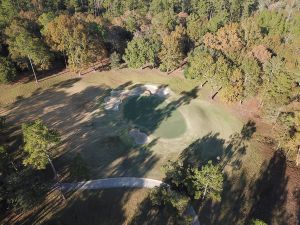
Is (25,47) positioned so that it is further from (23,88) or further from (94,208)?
(94,208)

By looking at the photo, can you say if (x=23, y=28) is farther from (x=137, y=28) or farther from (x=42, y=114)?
(x=137, y=28)

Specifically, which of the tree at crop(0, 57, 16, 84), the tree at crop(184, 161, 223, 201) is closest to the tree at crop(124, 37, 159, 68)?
the tree at crop(0, 57, 16, 84)

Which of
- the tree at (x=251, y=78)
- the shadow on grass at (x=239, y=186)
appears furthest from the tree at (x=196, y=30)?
the shadow on grass at (x=239, y=186)

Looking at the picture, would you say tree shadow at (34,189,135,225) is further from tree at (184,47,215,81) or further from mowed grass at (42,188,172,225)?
tree at (184,47,215,81)

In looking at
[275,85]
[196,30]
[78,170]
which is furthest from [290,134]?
[196,30]

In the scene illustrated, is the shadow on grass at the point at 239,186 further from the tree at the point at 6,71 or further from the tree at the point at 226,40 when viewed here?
the tree at the point at 6,71

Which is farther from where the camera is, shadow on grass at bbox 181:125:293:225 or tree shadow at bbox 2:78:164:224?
tree shadow at bbox 2:78:164:224
